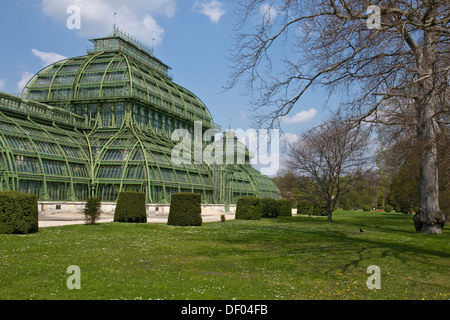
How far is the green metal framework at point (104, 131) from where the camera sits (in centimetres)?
3122

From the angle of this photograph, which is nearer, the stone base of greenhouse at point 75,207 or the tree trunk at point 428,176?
the tree trunk at point 428,176

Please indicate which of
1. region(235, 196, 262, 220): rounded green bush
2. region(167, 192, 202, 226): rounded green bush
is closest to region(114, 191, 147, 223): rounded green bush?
region(167, 192, 202, 226): rounded green bush

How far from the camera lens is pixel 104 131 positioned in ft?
136

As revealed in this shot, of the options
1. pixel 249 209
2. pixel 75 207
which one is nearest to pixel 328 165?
pixel 249 209

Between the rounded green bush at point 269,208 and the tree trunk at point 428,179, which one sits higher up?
the tree trunk at point 428,179

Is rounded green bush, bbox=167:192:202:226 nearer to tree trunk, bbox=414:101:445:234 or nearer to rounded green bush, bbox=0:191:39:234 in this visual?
rounded green bush, bbox=0:191:39:234

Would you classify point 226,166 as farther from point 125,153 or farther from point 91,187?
point 91,187

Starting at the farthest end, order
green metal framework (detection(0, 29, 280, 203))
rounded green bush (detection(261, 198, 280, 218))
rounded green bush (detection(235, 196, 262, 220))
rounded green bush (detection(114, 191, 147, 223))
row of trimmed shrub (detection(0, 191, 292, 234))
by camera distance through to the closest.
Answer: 1. rounded green bush (detection(261, 198, 280, 218))
2. rounded green bush (detection(235, 196, 262, 220))
3. green metal framework (detection(0, 29, 280, 203))
4. rounded green bush (detection(114, 191, 147, 223))
5. row of trimmed shrub (detection(0, 191, 292, 234))

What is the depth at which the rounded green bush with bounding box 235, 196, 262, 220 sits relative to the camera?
3234 cm

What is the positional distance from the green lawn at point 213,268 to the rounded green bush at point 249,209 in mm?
16050

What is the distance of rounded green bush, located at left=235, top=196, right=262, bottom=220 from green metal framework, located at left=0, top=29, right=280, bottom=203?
26.8ft

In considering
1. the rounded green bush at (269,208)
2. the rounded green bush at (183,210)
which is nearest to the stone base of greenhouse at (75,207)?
the rounded green bush at (269,208)

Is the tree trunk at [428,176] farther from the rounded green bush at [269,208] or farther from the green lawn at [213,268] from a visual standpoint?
the rounded green bush at [269,208]

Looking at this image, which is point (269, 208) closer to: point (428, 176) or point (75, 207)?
point (75, 207)
